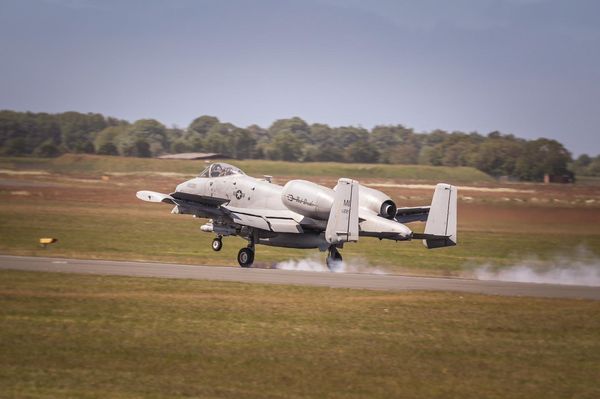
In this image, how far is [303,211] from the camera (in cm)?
3006

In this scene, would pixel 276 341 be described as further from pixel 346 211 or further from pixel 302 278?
pixel 346 211

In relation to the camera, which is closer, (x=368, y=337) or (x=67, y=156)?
(x=368, y=337)

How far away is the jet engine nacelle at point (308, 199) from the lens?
96.6 ft

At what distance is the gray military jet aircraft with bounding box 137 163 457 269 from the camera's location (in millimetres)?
27672

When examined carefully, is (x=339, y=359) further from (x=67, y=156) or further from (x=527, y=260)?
(x=67, y=156)

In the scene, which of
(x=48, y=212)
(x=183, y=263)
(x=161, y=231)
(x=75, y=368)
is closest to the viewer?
(x=75, y=368)

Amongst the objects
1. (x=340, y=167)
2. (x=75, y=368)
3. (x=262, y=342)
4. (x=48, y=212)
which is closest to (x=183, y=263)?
(x=262, y=342)

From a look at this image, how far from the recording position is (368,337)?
18.0 metres

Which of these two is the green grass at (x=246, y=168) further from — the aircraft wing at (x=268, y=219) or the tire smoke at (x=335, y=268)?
the aircraft wing at (x=268, y=219)

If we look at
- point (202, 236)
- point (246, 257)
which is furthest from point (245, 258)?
point (202, 236)

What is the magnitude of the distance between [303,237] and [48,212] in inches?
1348

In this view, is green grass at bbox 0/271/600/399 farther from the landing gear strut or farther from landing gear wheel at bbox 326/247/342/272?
the landing gear strut

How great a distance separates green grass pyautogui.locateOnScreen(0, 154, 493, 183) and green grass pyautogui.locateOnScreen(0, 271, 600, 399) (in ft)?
266

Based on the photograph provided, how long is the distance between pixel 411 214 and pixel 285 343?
16.0 meters
